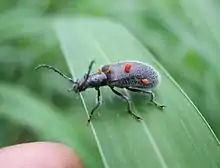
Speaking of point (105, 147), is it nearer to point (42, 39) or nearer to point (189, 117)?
point (189, 117)

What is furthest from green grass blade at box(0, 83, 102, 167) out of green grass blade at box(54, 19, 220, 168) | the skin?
the skin

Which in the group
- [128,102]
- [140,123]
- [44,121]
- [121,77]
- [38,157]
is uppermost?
[44,121]

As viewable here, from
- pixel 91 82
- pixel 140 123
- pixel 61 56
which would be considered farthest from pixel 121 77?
pixel 61 56

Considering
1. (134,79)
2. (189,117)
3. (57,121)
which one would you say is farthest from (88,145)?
(189,117)

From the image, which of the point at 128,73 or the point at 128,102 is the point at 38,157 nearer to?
the point at 128,102

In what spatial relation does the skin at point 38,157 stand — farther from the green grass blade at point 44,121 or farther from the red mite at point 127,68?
the green grass blade at point 44,121

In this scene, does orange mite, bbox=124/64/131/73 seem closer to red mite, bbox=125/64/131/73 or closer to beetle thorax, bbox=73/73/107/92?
red mite, bbox=125/64/131/73
